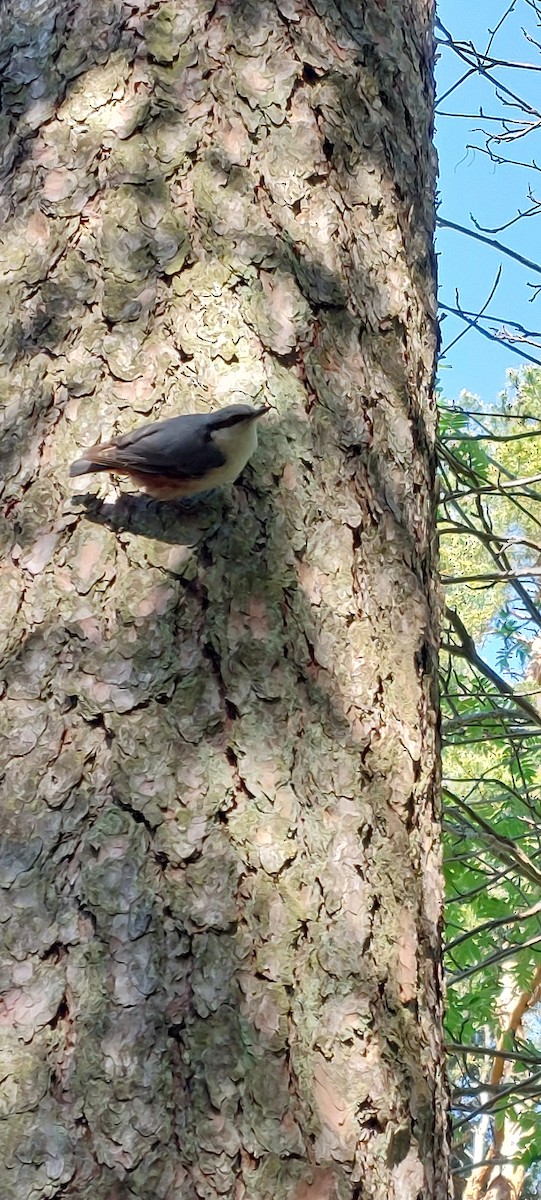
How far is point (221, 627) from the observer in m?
1.25

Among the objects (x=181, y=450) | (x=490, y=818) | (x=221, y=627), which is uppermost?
(x=490, y=818)

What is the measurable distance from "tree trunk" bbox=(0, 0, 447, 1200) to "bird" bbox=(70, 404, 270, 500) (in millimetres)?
34

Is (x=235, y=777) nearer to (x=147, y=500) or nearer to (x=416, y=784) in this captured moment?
(x=416, y=784)

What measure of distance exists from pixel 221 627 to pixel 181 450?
23cm

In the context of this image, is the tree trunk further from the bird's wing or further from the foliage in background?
the foliage in background

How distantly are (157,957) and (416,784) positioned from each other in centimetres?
44

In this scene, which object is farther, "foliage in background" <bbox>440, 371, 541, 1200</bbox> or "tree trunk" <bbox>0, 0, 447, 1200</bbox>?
"foliage in background" <bbox>440, 371, 541, 1200</bbox>

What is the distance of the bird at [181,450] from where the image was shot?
1.27 metres

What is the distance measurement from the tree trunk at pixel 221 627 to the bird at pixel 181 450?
3 centimetres

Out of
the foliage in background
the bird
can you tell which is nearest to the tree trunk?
the bird

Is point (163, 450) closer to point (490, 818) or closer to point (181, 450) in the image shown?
point (181, 450)

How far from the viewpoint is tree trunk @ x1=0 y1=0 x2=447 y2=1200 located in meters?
1.07

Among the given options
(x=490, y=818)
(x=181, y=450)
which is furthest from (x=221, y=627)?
(x=490, y=818)

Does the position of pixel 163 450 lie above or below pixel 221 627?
above
